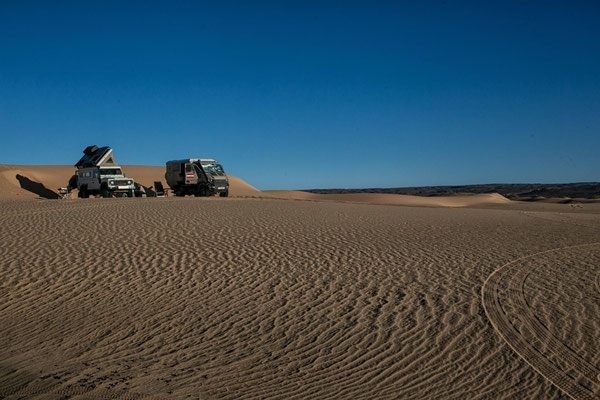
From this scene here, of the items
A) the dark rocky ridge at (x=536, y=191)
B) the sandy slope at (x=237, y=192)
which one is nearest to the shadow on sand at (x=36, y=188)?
the sandy slope at (x=237, y=192)

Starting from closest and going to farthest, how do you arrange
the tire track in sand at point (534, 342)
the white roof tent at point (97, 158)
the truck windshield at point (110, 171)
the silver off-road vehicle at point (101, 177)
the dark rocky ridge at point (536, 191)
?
1. the tire track in sand at point (534, 342)
2. the silver off-road vehicle at point (101, 177)
3. the truck windshield at point (110, 171)
4. the white roof tent at point (97, 158)
5. the dark rocky ridge at point (536, 191)

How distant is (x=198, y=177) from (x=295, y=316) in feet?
78.8

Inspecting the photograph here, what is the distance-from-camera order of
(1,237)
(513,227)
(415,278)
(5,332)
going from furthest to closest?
1. (513,227)
2. (1,237)
3. (415,278)
4. (5,332)

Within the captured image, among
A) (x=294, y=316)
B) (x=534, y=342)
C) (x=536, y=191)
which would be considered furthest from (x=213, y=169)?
(x=536, y=191)

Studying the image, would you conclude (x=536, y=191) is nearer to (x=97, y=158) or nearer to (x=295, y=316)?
(x=97, y=158)

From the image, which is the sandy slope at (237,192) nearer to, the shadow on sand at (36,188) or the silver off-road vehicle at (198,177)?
the shadow on sand at (36,188)

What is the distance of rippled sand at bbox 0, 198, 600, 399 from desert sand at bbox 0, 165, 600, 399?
29mm

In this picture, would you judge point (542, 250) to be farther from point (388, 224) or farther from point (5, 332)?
point (5, 332)

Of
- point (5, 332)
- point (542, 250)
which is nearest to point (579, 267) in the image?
point (542, 250)

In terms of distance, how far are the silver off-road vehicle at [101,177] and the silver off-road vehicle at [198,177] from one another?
9.36 feet

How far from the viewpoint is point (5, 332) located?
6777mm

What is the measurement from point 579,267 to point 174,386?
30.9 feet

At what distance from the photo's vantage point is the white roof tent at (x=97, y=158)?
29.3m

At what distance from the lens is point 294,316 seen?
23.8ft
